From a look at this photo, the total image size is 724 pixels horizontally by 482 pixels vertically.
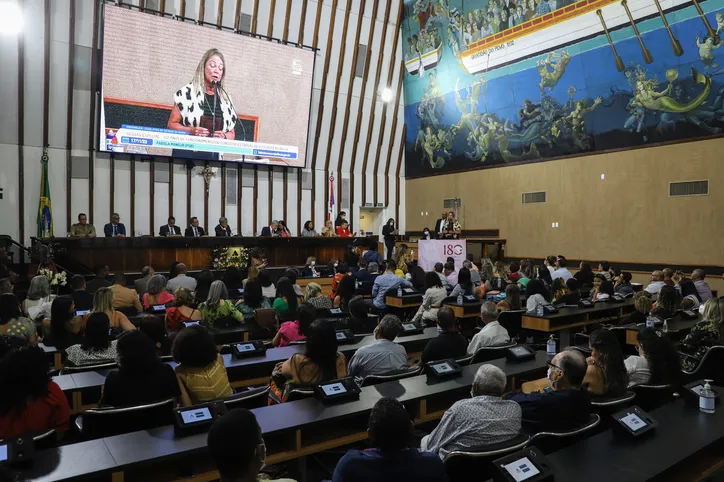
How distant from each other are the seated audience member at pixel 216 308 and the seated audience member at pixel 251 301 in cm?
33

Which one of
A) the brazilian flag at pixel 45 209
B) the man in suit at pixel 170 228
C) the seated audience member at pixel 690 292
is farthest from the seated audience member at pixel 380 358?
the brazilian flag at pixel 45 209

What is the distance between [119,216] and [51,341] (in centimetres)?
841

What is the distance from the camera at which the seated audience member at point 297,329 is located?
4.20 meters

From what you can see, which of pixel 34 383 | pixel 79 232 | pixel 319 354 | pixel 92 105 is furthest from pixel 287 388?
pixel 92 105

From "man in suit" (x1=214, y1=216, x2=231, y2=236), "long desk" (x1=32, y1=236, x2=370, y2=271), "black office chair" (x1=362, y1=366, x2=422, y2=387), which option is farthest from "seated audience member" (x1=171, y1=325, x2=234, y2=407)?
"man in suit" (x1=214, y1=216, x2=231, y2=236)

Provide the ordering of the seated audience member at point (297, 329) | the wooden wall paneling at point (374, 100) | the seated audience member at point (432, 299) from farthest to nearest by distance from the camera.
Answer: the wooden wall paneling at point (374, 100) < the seated audience member at point (432, 299) < the seated audience member at point (297, 329)

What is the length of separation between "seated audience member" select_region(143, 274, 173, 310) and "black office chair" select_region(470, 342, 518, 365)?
3484mm

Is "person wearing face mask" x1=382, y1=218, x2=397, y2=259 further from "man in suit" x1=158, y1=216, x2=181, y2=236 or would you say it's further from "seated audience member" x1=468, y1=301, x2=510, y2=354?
"seated audience member" x1=468, y1=301, x2=510, y2=354

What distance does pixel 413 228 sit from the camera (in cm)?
1622

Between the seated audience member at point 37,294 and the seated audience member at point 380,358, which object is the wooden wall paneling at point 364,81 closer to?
the seated audience member at point 37,294

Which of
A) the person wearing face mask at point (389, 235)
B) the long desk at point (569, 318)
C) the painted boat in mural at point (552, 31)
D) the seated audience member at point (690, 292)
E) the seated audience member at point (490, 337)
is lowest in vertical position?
the long desk at point (569, 318)

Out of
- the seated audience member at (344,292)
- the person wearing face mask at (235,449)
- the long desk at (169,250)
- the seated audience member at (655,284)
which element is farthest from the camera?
the long desk at (169,250)

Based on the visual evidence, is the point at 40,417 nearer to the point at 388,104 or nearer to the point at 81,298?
the point at 81,298

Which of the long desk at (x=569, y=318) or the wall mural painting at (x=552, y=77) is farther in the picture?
the wall mural painting at (x=552, y=77)
